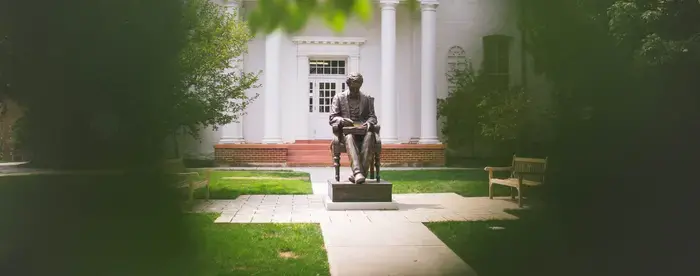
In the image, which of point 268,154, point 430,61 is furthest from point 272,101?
point 430,61

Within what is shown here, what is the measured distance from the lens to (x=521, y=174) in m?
0.62

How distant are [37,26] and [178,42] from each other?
0.12m

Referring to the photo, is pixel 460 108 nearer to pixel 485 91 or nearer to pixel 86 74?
pixel 485 91

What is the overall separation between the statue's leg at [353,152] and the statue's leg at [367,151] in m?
0.07

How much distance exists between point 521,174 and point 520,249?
0.28 ft

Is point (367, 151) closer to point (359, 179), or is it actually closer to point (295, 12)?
point (359, 179)

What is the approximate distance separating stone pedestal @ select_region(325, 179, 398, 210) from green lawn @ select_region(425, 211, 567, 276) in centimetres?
538

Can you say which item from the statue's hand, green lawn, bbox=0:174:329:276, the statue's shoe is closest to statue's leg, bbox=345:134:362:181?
the statue's shoe

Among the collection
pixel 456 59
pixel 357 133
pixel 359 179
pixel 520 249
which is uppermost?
pixel 456 59

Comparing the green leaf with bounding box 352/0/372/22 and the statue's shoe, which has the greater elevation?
the green leaf with bounding box 352/0/372/22

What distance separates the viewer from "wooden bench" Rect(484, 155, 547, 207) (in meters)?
0.57

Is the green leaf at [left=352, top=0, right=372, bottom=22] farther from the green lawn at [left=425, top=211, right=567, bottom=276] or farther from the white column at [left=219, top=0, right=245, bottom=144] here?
the green lawn at [left=425, top=211, right=567, bottom=276]

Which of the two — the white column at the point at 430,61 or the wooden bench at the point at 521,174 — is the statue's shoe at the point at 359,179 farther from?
the wooden bench at the point at 521,174

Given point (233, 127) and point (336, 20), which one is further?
point (233, 127)
